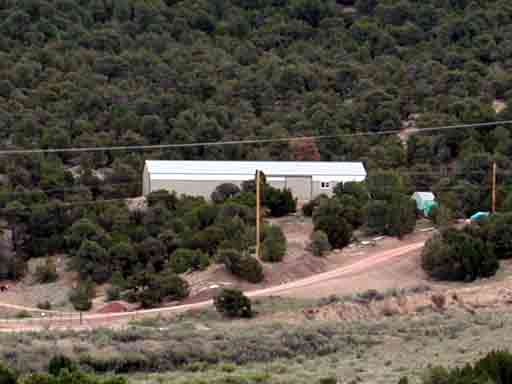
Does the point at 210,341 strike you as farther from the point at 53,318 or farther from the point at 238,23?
the point at 238,23

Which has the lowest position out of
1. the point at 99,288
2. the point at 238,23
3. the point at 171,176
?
the point at 99,288

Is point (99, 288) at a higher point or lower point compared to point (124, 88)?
lower

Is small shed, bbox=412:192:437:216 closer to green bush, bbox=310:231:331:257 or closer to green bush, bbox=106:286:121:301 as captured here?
green bush, bbox=310:231:331:257

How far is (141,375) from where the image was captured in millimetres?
23359

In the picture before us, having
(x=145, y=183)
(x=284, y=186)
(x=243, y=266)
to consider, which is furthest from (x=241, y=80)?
(x=243, y=266)

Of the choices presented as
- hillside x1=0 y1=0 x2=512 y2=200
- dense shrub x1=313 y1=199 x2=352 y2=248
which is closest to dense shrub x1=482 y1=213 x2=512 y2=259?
dense shrub x1=313 y1=199 x2=352 y2=248

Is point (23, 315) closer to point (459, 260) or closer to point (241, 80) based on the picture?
point (459, 260)

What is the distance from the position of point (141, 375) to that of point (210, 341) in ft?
10.2

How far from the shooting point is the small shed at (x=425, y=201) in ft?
157

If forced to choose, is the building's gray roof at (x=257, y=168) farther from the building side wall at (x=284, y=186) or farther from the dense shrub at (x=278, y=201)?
the dense shrub at (x=278, y=201)

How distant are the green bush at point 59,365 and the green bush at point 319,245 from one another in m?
20.6

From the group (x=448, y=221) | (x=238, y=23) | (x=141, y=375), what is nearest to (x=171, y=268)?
(x=448, y=221)

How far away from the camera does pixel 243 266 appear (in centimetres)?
3916

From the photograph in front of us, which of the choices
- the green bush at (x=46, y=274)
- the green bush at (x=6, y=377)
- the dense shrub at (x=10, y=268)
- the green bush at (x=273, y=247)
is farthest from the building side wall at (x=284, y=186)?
the green bush at (x=6, y=377)
